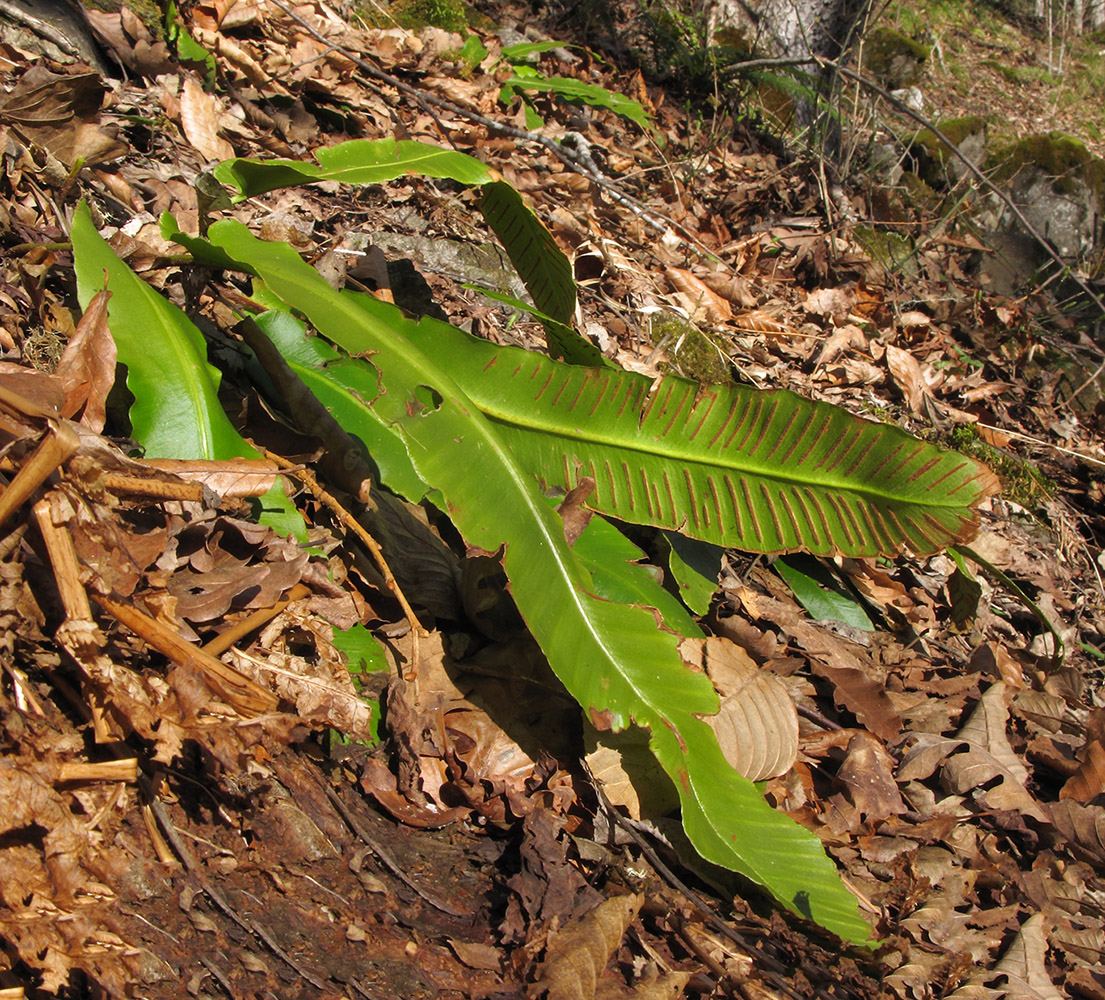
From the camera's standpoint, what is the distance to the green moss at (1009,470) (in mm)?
3492

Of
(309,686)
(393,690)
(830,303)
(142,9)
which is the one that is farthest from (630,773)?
(142,9)

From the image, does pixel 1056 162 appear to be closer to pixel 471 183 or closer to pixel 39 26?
pixel 471 183

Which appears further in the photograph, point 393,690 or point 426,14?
point 426,14

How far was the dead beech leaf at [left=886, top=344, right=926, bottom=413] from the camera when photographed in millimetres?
3613

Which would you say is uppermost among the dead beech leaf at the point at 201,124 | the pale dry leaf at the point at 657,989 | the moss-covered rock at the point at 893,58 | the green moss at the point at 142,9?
the moss-covered rock at the point at 893,58

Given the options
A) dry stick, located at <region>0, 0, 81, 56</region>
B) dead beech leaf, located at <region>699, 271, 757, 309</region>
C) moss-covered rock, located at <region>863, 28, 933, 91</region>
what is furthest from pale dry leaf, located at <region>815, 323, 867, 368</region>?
moss-covered rock, located at <region>863, 28, 933, 91</region>

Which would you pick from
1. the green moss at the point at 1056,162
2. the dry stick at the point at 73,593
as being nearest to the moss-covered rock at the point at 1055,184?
the green moss at the point at 1056,162

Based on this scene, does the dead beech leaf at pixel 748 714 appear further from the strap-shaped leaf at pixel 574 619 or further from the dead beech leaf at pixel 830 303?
the dead beech leaf at pixel 830 303

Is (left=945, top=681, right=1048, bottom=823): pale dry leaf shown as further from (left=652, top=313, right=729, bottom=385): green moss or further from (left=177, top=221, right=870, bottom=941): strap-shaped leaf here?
(left=652, top=313, right=729, bottom=385): green moss

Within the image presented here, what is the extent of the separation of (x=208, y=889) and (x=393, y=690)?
17.7 inches

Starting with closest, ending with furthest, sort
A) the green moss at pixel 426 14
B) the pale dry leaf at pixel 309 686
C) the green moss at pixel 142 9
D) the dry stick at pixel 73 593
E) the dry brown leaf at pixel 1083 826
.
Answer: the dry stick at pixel 73 593, the pale dry leaf at pixel 309 686, the dry brown leaf at pixel 1083 826, the green moss at pixel 142 9, the green moss at pixel 426 14

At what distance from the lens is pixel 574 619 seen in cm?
156

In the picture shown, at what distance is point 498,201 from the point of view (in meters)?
2.08

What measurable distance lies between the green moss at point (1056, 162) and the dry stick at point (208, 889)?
26.3 ft
